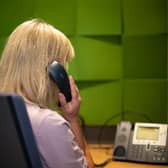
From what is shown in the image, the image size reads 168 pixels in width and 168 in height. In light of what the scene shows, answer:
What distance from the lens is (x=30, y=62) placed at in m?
1.29

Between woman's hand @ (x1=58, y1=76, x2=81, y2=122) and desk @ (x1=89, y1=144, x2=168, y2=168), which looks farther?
desk @ (x1=89, y1=144, x2=168, y2=168)

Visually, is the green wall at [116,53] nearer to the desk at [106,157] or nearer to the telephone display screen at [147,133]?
the desk at [106,157]

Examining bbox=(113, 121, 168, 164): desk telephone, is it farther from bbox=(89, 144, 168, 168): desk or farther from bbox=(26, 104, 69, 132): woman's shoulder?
bbox=(26, 104, 69, 132): woman's shoulder

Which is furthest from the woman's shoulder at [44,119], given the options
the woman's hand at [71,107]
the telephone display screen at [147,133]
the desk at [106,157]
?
the telephone display screen at [147,133]

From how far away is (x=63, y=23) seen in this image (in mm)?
2582

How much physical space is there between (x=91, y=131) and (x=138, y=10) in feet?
2.38

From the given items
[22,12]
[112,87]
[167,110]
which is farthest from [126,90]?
[22,12]

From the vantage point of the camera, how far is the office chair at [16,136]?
0.96 m

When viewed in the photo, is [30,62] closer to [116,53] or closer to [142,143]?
[142,143]

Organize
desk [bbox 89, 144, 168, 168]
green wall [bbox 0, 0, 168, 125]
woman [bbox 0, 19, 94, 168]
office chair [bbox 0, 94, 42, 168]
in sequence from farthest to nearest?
green wall [bbox 0, 0, 168, 125] → desk [bbox 89, 144, 168, 168] → woman [bbox 0, 19, 94, 168] → office chair [bbox 0, 94, 42, 168]

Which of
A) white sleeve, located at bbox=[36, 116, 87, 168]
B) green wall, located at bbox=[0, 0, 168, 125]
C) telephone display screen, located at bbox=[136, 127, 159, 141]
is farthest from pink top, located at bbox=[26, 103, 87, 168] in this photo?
green wall, located at bbox=[0, 0, 168, 125]

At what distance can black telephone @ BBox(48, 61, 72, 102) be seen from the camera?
1.33 metres

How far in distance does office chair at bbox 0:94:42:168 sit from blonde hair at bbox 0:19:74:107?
286mm

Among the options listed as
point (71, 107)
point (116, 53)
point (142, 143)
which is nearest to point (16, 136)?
point (71, 107)
